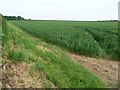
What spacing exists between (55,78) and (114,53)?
10312 mm

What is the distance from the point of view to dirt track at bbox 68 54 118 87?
627 inches

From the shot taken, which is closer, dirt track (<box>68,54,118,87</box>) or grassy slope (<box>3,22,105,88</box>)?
grassy slope (<box>3,22,105,88</box>)

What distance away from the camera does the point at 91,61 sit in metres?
18.5

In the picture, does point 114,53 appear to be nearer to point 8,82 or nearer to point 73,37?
point 73,37

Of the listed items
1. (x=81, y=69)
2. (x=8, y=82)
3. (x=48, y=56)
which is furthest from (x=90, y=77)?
(x=8, y=82)

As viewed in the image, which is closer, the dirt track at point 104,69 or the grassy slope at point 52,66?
the grassy slope at point 52,66

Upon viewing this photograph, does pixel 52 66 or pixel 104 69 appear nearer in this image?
pixel 52 66

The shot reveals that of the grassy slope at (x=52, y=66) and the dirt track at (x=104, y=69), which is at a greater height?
the grassy slope at (x=52, y=66)

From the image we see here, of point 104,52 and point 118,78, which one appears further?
point 104,52

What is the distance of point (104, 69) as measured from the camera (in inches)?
687

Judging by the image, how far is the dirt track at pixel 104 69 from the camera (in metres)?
15.9

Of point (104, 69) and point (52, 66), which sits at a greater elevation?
point (52, 66)

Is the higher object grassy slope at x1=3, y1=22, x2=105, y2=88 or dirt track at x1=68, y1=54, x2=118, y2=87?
grassy slope at x1=3, y1=22, x2=105, y2=88

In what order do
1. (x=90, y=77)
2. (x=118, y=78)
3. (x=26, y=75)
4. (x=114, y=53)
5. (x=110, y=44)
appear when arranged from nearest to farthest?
(x=26, y=75) < (x=90, y=77) < (x=118, y=78) < (x=114, y=53) < (x=110, y=44)
